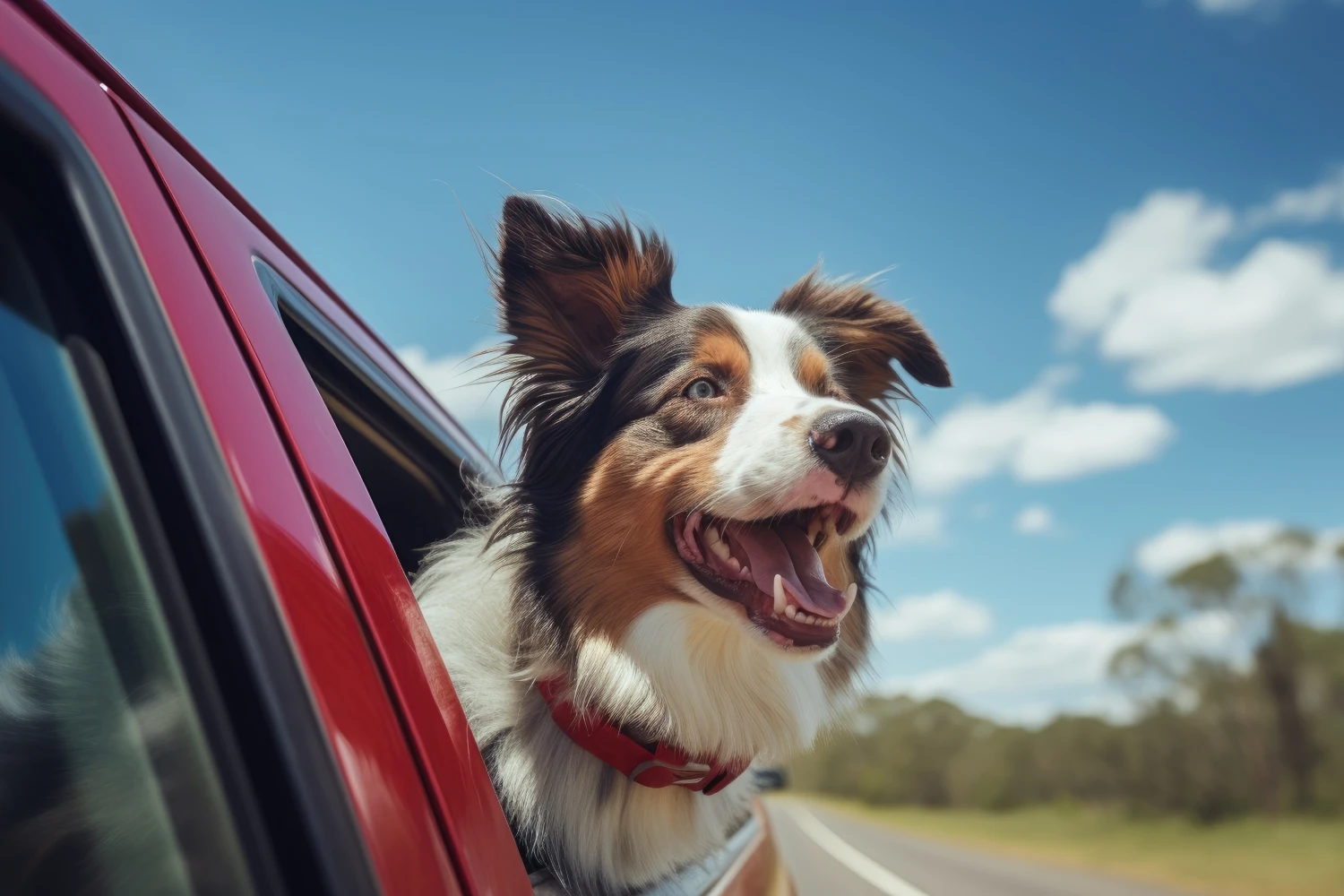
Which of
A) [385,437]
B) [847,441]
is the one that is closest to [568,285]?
[385,437]

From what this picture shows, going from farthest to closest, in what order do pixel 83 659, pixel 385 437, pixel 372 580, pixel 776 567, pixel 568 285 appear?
pixel 568 285 → pixel 776 567 → pixel 385 437 → pixel 372 580 → pixel 83 659

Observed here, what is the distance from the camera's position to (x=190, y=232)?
106 cm

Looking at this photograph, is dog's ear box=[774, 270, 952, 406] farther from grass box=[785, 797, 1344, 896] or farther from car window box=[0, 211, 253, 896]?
grass box=[785, 797, 1344, 896]

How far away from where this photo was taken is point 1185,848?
1627 centimetres

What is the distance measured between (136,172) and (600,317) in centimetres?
189

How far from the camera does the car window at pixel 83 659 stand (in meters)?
0.81

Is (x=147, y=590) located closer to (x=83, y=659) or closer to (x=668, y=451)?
(x=83, y=659)

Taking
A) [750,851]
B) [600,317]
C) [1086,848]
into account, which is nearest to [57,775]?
[600,317]

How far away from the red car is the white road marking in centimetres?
1016

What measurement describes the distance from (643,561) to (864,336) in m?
1.20

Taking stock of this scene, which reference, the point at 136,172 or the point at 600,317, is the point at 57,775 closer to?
the point at 136,172

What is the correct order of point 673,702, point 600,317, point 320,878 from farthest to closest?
1. point 600,317
2. point 673,702
3. point 320,878

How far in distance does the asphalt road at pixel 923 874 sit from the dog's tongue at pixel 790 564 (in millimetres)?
5115

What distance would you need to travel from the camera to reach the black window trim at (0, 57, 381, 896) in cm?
84
